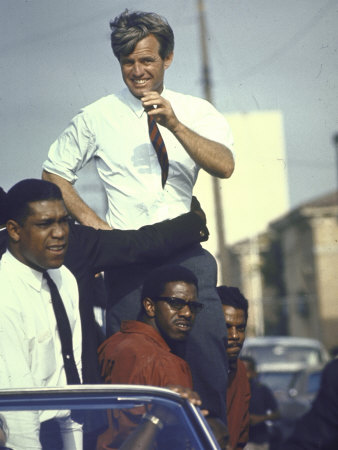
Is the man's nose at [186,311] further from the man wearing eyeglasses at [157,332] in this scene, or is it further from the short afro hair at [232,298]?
the short afro hair at [232,298]

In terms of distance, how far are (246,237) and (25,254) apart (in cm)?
4716

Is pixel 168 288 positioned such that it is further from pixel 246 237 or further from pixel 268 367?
pixel 246 237

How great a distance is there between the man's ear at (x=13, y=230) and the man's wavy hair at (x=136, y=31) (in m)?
0.90

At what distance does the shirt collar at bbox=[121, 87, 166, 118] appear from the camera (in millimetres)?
4301

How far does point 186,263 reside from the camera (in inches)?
170

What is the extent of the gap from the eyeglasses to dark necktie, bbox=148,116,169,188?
526 mm

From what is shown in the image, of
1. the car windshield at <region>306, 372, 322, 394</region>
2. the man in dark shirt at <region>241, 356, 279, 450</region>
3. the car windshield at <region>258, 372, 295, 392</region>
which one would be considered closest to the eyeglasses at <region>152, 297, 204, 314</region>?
the man in dark shirt at <region>241, 356, 279, 450</region>

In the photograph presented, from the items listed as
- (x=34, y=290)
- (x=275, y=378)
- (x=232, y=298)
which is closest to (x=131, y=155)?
(x=34, y=290)

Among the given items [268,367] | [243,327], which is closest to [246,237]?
[268,367]

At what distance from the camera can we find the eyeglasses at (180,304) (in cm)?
418

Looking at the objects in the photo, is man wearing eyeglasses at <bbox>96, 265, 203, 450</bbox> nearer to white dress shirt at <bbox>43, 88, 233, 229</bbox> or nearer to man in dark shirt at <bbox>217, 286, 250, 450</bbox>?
white dress shirt at <bbox>43, 88, 233, 229</bbox>

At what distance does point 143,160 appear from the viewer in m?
4.25

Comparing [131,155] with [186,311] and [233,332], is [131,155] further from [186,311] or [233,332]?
[233,332]

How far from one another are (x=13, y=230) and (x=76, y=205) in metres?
0.70
